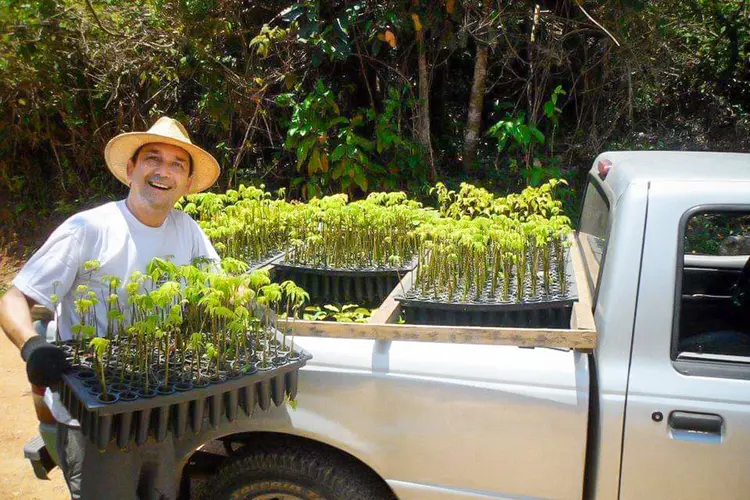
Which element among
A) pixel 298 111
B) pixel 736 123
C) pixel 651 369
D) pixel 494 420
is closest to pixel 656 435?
pixel 651 369

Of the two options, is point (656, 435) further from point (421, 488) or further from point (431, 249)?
point (431, 249)

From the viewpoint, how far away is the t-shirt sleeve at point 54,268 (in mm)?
2600

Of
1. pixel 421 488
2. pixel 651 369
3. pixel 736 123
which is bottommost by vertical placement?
pixel 421 488

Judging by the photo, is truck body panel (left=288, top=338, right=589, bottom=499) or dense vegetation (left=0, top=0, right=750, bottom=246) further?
dense vegetation (left=0, top=0, right=750, bottom=246)

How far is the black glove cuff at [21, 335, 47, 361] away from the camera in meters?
2.24

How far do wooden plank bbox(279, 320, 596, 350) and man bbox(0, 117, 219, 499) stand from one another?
671 mm

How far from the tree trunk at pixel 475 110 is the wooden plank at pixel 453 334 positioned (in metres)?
5.41

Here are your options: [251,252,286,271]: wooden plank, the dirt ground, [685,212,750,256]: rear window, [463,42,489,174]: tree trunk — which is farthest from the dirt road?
[685,212,750,256]: rear window

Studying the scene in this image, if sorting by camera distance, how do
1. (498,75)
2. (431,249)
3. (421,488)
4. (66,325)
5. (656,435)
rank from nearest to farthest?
(656,435) → (421,488) → (66,325) → (431,249) → (498,75)

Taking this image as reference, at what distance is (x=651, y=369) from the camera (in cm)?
229

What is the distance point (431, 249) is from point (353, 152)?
3.80m

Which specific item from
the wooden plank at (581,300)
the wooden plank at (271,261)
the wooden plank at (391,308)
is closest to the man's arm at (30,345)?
the wooden plank at (391,308)

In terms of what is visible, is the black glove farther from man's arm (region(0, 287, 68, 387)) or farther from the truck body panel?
the truck body panel

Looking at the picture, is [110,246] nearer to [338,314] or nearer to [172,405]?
[172,405]
